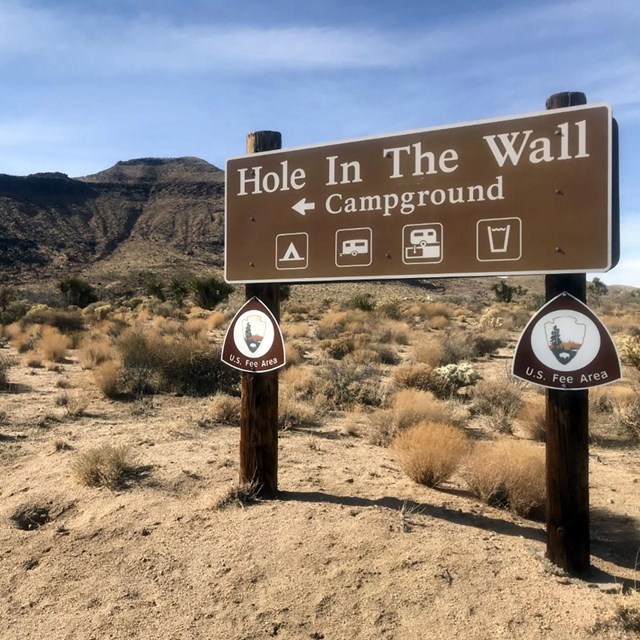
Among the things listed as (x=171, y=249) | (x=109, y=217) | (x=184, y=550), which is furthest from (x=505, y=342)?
(x=109, y=217)

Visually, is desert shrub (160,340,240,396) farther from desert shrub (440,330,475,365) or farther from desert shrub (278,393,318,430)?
desert shrub (440,330,475,365)

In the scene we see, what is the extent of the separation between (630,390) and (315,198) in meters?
Result: 7.50

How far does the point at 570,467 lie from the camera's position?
397cm

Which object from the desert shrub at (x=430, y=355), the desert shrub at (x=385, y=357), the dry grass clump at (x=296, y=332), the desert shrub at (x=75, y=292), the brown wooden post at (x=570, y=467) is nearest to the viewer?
the brown wooden post at (x=570, y=467)

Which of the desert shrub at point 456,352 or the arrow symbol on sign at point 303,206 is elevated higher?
the arrow symbol on sign at point 303,206

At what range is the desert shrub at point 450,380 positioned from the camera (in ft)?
36.2

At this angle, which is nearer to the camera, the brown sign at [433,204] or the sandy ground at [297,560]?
the sandy ground at [297,560]

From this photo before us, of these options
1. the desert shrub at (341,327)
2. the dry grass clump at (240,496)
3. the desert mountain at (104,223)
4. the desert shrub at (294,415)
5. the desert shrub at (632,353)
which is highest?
the desert mountain at (104,223)

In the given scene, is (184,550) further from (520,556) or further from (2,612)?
(520,556)

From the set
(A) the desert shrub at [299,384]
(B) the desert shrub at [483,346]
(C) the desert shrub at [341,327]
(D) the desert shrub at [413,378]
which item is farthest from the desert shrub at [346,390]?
(C) the desert shrub at [341,327]

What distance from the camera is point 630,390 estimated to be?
1000 cm

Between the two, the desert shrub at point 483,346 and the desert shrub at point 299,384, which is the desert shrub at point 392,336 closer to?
the desert shrub at point 483,346

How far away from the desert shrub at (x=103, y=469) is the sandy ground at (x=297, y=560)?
0.36 ft

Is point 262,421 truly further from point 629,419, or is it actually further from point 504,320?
point 504,320
